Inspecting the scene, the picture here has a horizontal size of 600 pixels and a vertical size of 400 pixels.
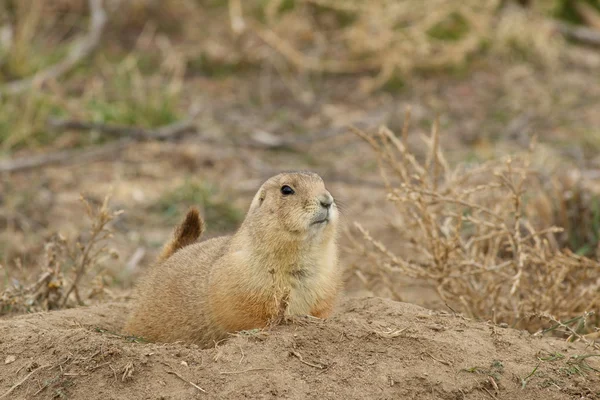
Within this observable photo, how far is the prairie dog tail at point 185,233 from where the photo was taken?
4742mm

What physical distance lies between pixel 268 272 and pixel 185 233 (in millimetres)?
1115

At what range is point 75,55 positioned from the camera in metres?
10.4

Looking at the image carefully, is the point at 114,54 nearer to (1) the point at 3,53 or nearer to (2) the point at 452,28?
(1) the point at 3,53

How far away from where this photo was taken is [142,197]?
793cm

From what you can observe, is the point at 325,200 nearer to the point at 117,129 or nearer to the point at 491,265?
the point at 491,265

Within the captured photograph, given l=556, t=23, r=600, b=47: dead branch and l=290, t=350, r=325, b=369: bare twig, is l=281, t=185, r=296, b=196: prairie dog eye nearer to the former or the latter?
l=290, t=350, r=325, b=369: bare twig

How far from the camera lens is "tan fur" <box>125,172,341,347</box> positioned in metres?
3.82

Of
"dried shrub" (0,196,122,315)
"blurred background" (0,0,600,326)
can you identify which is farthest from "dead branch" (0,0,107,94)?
"dried shrub" (0,196,122,315)

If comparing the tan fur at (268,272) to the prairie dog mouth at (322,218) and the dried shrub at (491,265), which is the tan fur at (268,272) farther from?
the dried shrub at (491,265)

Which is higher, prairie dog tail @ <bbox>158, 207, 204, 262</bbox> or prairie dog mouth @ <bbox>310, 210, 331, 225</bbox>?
prairie dog mouth @ <bbox>310, 210, 331, 225</bbox>

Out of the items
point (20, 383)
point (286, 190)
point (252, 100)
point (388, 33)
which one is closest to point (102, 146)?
point (252, 100)

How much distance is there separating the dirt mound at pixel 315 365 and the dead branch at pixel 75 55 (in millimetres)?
5961

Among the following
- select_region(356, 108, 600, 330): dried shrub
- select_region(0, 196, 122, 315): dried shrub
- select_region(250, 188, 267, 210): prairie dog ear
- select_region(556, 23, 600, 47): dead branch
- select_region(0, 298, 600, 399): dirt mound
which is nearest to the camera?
select_region(0, 298, 600, 399): dirt mound

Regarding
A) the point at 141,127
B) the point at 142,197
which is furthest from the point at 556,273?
the point at 141,127
